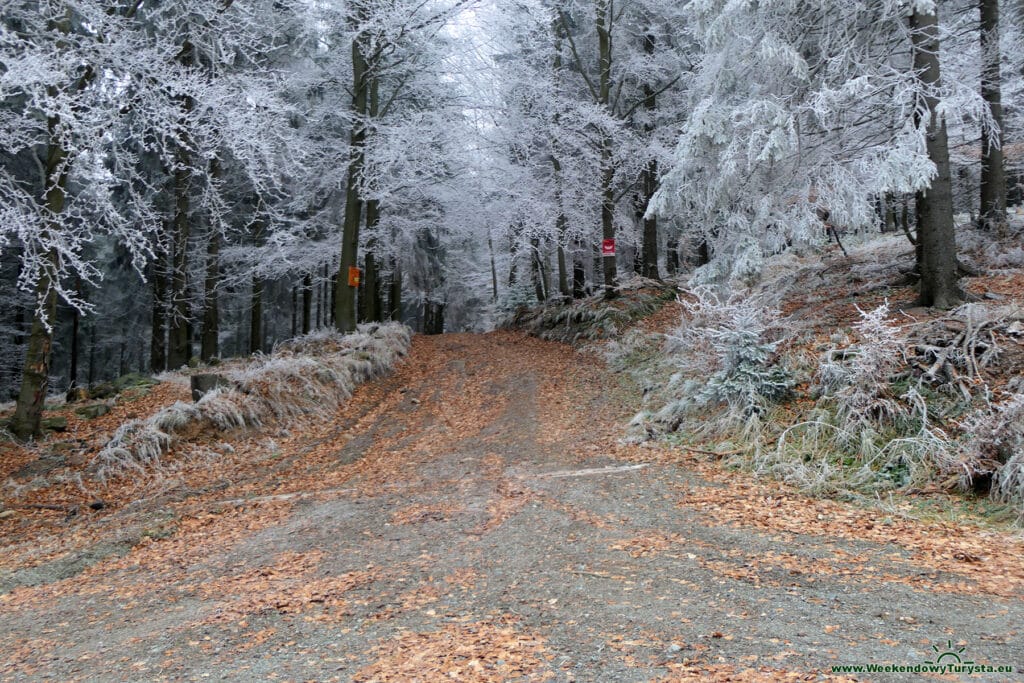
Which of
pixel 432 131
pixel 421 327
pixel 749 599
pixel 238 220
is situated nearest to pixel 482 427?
pixel 749 599

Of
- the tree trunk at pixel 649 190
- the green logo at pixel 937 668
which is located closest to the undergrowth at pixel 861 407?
the green logo at pixel 937 668

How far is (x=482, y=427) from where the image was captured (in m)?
9.65

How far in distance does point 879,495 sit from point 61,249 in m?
8.02

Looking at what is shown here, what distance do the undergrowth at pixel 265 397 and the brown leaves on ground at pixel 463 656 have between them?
5.77m

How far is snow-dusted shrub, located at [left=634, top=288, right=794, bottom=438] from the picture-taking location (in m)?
7.51

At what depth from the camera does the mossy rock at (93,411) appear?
942cm

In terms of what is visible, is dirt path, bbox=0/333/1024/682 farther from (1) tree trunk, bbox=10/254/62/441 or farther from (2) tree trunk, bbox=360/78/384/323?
(2) tree trunk, bbox=360/78/384/323

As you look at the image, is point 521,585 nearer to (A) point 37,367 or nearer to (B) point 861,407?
(B) point 861,407

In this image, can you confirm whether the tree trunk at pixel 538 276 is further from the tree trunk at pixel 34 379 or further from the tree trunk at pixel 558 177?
the tree trunk at pixel 34 379

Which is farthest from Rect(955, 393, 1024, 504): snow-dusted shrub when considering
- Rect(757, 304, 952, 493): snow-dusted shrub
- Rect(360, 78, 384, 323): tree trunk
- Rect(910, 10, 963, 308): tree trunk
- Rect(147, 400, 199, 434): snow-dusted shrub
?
Rect(360, 78, 384, 323): tree trunk

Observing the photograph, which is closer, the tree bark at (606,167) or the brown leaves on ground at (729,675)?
the brown leaves on ground at (729,675)

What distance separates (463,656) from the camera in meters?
3.28

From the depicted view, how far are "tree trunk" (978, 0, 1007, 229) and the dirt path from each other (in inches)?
280

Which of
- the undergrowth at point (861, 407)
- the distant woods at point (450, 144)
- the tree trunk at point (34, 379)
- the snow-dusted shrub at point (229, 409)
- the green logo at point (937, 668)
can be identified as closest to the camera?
the green logo at point (937, 668)
